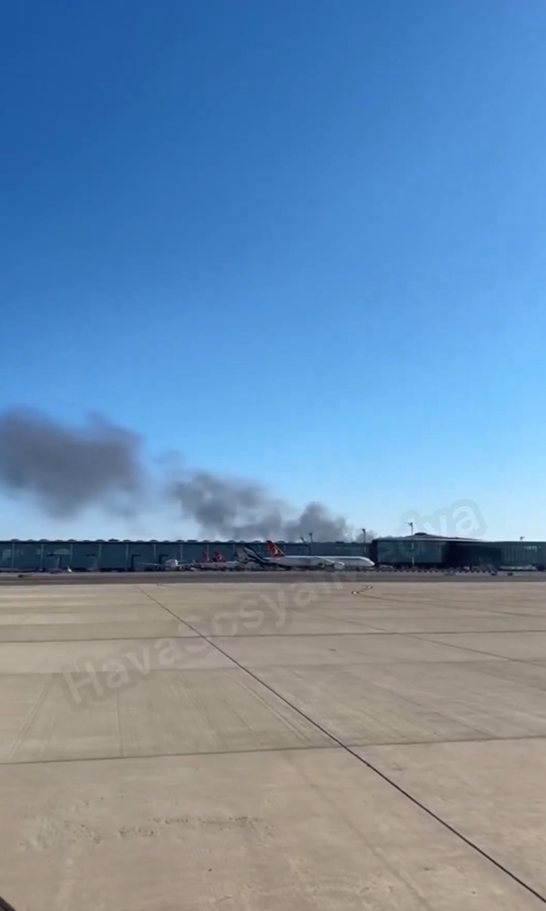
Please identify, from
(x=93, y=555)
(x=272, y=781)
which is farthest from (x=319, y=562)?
(x=272, y=781)

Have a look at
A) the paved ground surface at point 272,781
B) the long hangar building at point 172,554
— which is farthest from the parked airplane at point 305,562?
the paved ground surface at point 272,781

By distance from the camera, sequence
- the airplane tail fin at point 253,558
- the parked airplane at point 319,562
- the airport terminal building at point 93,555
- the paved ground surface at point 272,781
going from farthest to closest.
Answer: the airport terminal building at point 93,555, the airplane tail fin at point 253,558, the parked airplane at point 319,562, the paved ground surface at point 272,781

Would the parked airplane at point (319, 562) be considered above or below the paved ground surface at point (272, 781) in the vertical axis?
above

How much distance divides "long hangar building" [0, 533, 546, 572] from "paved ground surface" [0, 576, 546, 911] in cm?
9758

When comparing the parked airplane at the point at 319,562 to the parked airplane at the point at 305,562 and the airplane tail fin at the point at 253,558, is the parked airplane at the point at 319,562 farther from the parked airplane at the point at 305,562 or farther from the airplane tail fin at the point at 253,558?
the airplane tail fin at the point at 253,558

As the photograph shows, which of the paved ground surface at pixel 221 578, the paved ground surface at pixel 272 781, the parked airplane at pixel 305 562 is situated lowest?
the paved ground surface at pixel 272 781

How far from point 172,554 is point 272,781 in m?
116

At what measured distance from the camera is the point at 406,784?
628 cm

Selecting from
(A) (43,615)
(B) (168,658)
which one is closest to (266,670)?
(B) (168,658)

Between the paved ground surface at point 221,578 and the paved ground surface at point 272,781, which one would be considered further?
the paved ground surface at point 221,578

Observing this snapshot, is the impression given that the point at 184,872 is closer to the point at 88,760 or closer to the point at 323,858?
the point at 323,858

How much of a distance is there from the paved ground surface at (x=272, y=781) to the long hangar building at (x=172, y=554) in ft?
320

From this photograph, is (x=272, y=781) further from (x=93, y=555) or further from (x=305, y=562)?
(x=93, y=555)

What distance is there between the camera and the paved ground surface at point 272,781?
4.47 metres
